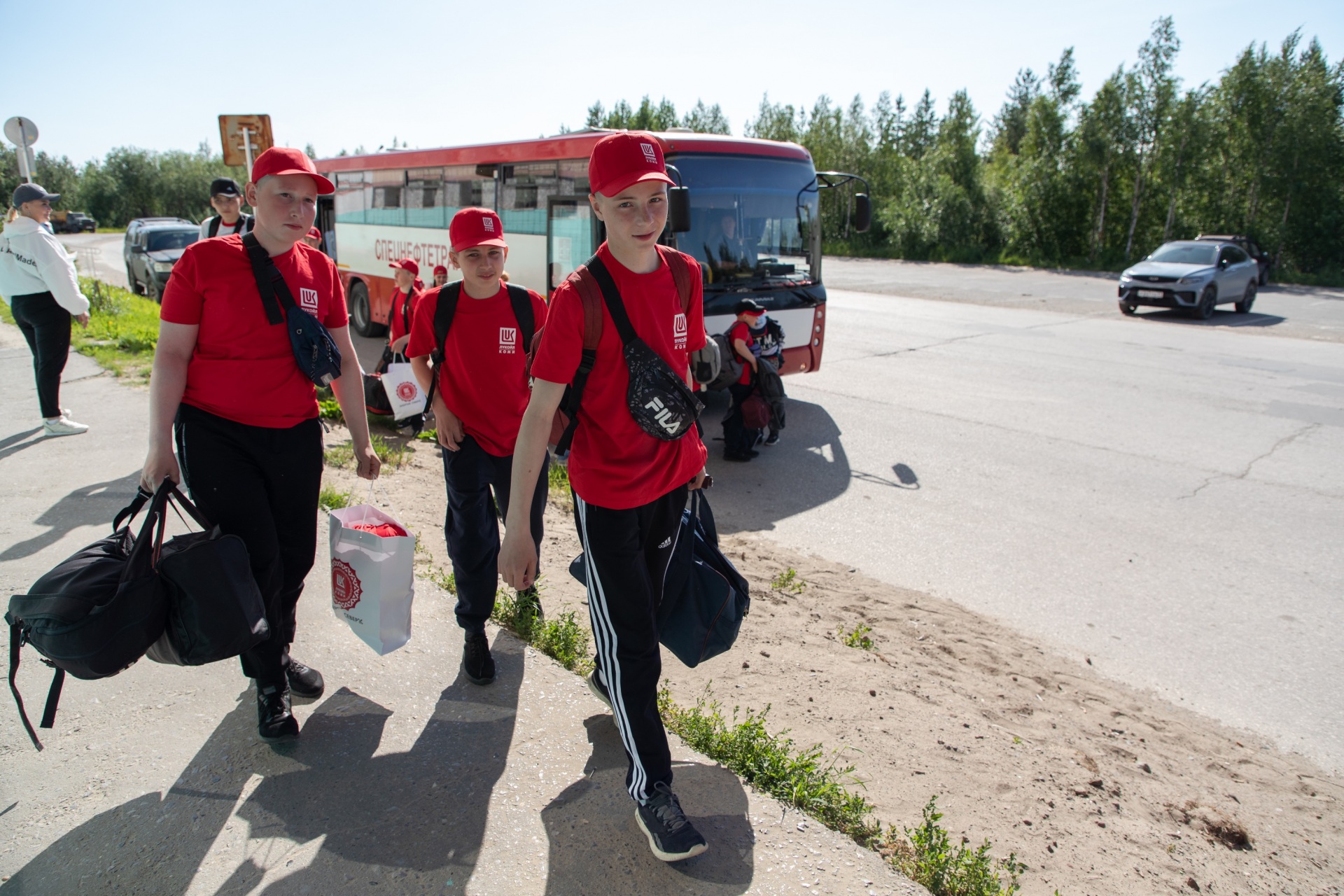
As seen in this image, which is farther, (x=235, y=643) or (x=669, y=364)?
(x=235, y=643)

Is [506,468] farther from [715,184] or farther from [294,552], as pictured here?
[715,184]

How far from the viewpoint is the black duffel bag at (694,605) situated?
269 cm

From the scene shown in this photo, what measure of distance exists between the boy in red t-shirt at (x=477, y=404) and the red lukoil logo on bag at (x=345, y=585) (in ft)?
1.37

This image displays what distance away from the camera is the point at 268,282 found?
280 cm

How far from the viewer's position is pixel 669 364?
2.45m

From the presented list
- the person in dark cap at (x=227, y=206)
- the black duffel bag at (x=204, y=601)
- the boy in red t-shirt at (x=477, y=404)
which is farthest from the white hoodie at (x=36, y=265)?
the black duffel bag at (x=204, y=601)

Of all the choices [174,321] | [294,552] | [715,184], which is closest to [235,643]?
[294,552]

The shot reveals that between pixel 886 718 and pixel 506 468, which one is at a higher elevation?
pixel 506 468

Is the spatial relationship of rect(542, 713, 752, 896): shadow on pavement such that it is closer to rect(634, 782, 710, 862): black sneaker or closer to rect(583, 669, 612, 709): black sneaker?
rect(634, 782, 710, 862): black sneaker

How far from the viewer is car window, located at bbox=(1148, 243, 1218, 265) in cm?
1923

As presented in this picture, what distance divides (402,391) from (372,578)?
384cm

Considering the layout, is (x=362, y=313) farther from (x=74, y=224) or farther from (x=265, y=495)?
(x=74, y=224)

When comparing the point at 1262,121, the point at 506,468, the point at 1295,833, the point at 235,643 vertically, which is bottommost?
the point at 1295,833

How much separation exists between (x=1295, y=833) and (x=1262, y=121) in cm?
3503
